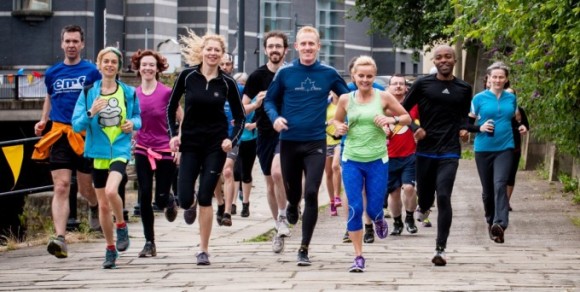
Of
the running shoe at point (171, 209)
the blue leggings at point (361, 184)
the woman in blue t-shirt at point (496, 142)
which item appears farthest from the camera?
the woman in blue t-shirt at point (496, 142)

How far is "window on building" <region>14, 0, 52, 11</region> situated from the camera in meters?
66.4

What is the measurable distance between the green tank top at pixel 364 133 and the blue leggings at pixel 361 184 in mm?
63

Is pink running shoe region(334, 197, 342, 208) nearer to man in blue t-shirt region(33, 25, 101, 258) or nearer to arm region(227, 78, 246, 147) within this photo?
man in blue t-shirt region(33, 25, 101, 258)

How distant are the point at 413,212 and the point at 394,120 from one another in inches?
167

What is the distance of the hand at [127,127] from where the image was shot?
1259cm

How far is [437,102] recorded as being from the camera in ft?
43.9

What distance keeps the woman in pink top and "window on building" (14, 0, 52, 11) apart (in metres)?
53.5

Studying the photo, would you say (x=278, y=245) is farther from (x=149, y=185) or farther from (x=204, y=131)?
(x=204, y=131)

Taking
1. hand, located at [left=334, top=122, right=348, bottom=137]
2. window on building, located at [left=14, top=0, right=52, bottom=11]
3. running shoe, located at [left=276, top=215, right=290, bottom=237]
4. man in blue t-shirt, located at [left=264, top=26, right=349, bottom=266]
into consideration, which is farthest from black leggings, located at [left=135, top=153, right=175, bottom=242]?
window on building, located at [left=14, top=0, right=52, bottom=11]

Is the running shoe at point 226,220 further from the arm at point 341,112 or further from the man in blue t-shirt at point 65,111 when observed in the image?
the arm at point 341,112

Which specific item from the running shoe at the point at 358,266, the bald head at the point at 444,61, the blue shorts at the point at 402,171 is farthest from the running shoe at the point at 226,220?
the running shoe at the point at 358,266

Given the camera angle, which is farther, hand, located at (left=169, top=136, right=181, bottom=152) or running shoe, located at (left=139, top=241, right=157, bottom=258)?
running shoe, located at (left=139, top=241, right=157, bottom=258)

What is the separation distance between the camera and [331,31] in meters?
110

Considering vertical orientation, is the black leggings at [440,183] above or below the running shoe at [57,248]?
above
